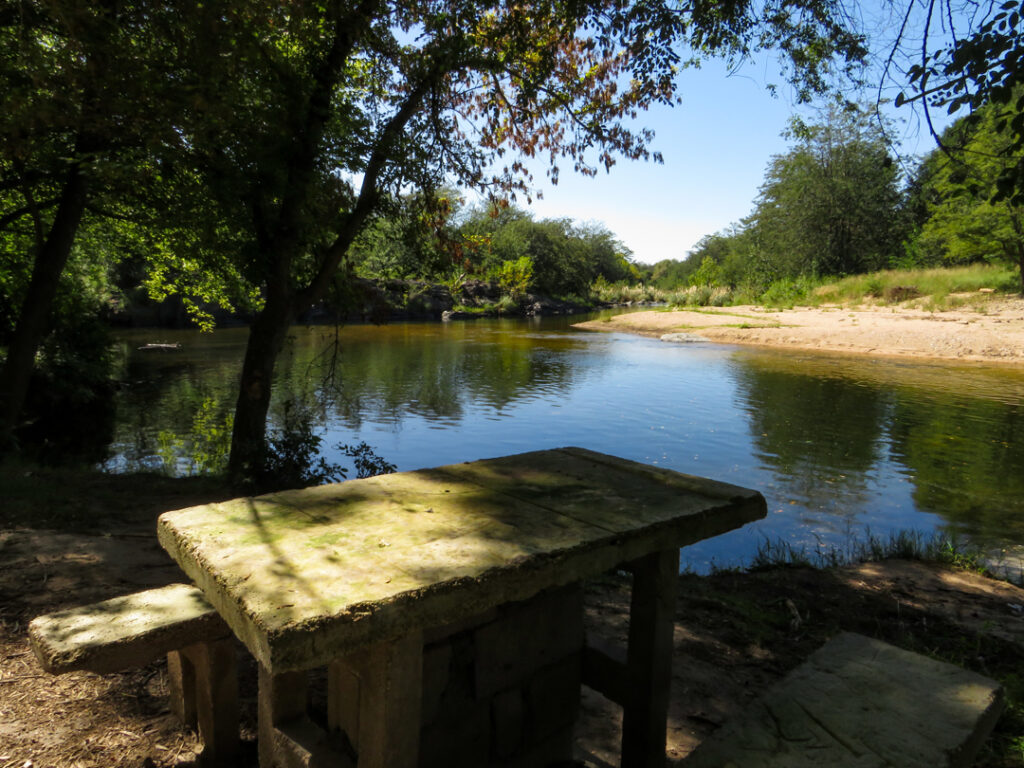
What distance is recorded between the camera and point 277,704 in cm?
222

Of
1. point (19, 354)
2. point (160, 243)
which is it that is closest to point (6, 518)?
point (19, 354)

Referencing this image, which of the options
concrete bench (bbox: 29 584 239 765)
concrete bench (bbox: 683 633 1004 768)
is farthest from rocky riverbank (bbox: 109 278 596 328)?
concrete bench (bbox: 683 633 1004 768)

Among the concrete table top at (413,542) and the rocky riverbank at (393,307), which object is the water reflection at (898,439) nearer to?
the rocky riverbank at (393,307)

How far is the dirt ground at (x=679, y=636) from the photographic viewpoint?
2580mm

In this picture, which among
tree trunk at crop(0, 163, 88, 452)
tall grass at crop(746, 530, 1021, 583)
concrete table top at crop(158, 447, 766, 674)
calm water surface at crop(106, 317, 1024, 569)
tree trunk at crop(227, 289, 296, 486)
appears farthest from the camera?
calm water surface at crop(106, 317, 1024, 569)

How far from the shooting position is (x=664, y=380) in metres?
18.1

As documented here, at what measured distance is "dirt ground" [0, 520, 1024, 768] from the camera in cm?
258

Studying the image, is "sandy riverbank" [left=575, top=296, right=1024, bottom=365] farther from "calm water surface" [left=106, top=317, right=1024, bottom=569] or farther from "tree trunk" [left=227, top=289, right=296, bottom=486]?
"tree trunk" [left=227, top=289, right=296, bottom=486]

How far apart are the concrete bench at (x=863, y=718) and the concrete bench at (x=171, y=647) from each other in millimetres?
1722

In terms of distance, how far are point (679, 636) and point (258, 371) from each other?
5641 mm

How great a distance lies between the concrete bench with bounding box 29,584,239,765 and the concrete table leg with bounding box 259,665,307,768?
0.29 meters

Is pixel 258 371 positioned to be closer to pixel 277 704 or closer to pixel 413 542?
pixel 277 704

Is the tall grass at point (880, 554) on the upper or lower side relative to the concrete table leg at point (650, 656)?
lower

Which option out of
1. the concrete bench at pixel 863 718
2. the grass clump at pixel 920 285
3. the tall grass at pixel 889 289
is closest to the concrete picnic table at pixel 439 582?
the concrete bench at pixel 863 718
